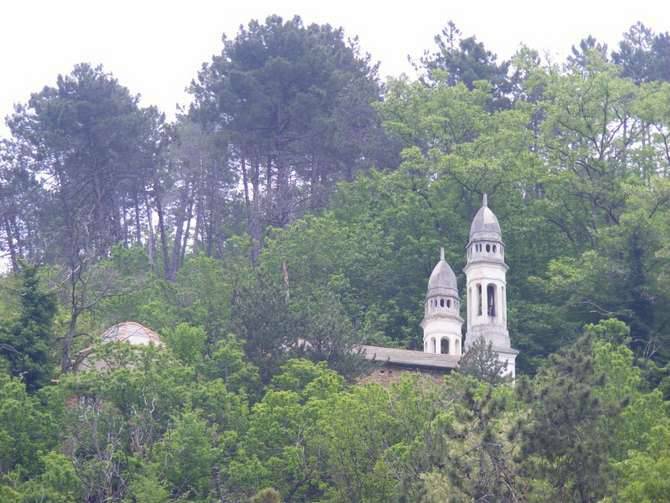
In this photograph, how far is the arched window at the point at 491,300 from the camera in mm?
48125

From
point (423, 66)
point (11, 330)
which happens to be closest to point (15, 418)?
point (11, 330)

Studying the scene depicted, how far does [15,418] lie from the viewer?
36219mm

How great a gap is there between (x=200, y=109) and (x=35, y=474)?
30349 millimetres

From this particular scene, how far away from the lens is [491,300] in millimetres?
48438

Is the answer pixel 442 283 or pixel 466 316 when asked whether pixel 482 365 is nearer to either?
pixel 442 283

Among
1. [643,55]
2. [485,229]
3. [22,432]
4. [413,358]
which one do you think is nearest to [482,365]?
[413,358]

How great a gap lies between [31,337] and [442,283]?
15555 mm

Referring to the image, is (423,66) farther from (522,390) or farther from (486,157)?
(522,390)

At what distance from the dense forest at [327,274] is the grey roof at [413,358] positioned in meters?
1.02

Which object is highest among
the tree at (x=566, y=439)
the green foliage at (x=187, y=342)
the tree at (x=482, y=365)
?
the green foliage at (x=187, y=342)

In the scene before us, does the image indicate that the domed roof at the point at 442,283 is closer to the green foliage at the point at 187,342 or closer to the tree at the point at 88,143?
the green foliage at the point at 187,342

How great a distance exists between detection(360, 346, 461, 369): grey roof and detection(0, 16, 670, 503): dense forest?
1.02 metres

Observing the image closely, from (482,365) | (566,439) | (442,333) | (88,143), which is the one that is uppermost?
(88,143)

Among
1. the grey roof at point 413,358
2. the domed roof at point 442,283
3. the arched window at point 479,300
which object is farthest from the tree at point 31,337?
the arched window at point 479,300
